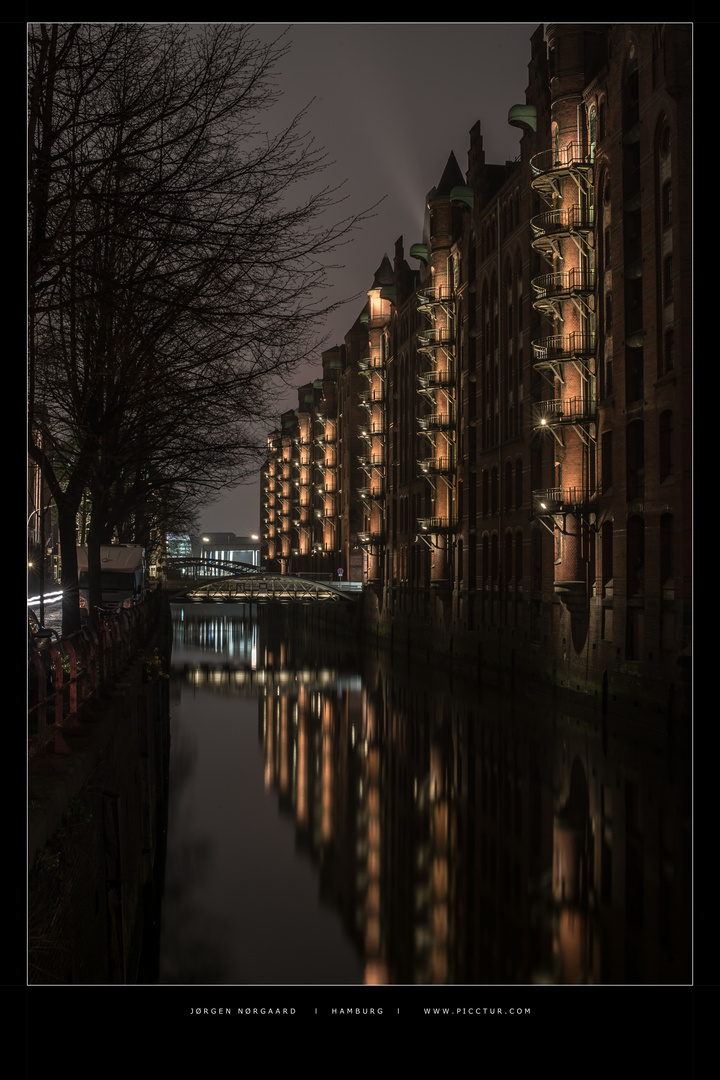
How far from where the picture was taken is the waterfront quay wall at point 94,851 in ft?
22.3

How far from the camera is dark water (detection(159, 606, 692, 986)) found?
1504cm

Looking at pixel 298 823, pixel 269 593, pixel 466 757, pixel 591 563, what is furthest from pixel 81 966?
pixel 269 593

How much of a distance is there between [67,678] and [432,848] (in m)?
11.6

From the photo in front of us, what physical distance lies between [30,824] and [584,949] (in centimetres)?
1102

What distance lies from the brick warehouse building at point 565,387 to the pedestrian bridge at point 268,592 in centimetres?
1412

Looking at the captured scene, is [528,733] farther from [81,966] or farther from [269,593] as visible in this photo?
[269,593]

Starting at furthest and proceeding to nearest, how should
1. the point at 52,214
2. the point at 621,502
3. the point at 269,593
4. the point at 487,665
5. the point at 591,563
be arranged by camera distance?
1. the point at 269,593
2. the point at 487,665
3. the point at 591,563
4. the point at 621,502
5. the point at 52,214

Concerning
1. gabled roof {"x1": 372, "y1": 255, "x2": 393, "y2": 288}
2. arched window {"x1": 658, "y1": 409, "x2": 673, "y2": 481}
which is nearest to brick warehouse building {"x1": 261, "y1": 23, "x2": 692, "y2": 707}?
arched window {"x1": 658, "y1": 409, "x2": 673, "y2": 481}

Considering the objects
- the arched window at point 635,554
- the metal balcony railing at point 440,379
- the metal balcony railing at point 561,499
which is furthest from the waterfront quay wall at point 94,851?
the metal balcony railing at point 440,379

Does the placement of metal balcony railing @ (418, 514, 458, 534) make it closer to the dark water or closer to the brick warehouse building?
the brick warehouse building

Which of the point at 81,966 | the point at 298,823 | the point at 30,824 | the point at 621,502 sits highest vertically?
the point at 621,502

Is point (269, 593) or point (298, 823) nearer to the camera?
point (298, 823)

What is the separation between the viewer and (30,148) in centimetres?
795

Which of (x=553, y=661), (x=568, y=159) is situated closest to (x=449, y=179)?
(x=568, y=159)
